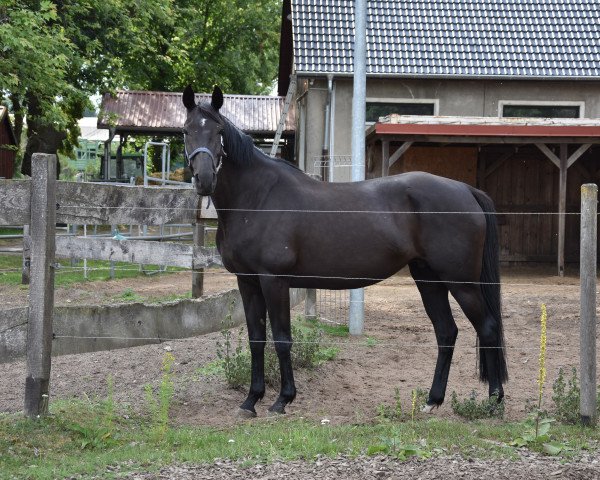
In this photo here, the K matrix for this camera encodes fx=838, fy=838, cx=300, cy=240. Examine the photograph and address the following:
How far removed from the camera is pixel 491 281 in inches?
249

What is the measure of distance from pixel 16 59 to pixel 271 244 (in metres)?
11.4

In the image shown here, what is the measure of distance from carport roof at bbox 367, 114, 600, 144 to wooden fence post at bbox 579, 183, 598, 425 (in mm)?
9703

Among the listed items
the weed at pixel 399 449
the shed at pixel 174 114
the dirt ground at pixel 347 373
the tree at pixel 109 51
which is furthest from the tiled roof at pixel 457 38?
the weed at pixel 399 449

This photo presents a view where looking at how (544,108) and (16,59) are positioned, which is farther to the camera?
(544,108)

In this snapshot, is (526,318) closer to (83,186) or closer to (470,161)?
(83,186)

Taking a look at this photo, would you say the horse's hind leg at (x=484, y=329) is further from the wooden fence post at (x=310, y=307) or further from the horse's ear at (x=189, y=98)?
A: the wooden fence post at (x=310, y=307)

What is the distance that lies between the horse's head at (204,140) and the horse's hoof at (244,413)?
155cm

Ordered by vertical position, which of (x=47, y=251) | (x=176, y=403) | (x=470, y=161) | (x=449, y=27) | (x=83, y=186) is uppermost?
(x=449, y=27)

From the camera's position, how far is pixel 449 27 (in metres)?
20.3

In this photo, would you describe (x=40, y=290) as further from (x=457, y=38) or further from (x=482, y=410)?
(x=457, y=38)

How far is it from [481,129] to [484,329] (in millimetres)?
9466

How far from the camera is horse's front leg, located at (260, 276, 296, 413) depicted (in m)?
5.90

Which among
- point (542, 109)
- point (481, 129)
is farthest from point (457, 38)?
point (481, 129)

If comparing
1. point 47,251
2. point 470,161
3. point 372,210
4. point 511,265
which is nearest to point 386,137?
point 470,161
